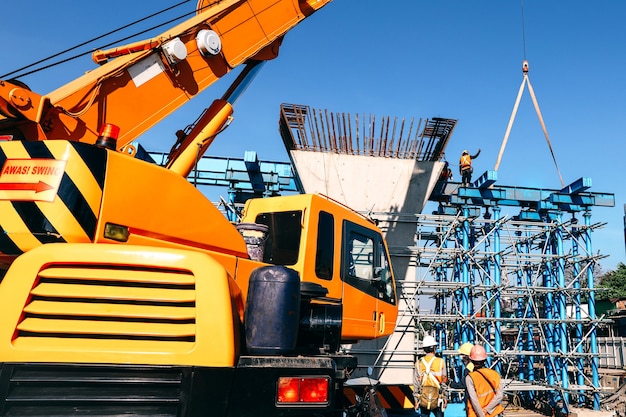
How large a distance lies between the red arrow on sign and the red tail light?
1950 mm

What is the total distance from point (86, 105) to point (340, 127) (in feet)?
28.1

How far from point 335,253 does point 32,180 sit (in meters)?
3.31

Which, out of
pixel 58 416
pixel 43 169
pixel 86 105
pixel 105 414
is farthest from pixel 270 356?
pixel 86 105

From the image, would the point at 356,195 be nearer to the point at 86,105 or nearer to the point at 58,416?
the point at 86,105

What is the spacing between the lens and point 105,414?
2199mm

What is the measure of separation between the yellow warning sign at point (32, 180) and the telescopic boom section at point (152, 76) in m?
1.26

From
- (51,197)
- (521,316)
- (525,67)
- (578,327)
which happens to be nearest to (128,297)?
(51,197)

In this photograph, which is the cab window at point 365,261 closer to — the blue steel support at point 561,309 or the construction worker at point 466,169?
the construction worker at point 466,169

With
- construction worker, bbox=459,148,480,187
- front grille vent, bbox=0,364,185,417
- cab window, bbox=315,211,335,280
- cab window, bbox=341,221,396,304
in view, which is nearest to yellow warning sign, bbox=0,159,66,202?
front grille vent, bbox=0,364,185,417

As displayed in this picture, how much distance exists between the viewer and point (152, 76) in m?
5.16

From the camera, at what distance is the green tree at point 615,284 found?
118 feet

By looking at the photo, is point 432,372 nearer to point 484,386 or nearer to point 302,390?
point 484,386

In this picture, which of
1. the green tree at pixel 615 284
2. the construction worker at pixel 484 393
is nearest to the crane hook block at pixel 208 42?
the construction worker at pixel 484 393

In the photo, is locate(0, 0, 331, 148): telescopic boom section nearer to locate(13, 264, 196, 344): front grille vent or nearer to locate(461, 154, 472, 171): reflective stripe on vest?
locate(13, 264, 196, 344): front grille vent
